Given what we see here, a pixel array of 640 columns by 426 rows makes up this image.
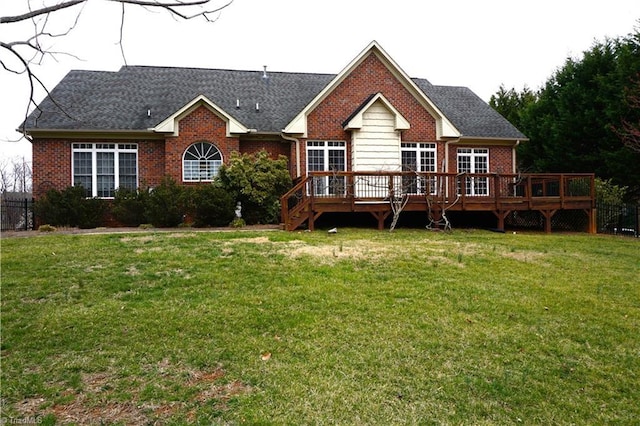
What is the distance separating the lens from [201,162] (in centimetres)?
1752

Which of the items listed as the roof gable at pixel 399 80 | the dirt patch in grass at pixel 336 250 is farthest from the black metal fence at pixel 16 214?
the dirt patch in grass at pixel 336 250

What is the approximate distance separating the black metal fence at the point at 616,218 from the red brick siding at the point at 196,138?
14445 mm

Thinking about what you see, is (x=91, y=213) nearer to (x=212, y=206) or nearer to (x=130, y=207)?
(x=130, y=207)

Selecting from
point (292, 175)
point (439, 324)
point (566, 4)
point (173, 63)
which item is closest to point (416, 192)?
point (292, 175)

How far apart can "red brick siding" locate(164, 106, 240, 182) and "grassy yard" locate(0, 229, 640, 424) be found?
8.16m

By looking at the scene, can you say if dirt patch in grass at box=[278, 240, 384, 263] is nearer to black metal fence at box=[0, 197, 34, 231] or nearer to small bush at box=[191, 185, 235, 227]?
small bush at box=[191, 185, 235, 227]

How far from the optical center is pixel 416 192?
1561 centimetres

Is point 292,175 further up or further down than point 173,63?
further down

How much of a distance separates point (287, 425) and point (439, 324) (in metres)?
2.87

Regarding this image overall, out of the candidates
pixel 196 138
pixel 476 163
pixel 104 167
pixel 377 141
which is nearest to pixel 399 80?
pixel 377 141

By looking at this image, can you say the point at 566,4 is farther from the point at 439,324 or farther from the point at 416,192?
the point at 439,324

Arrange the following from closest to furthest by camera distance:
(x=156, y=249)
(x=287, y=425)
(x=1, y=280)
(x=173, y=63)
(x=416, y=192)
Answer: (x=287, y=425) < (x=1, y=280) < (x=156, y=249) < (x=416, y=192) < (x=173, y=63)

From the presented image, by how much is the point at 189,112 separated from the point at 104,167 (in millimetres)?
4057

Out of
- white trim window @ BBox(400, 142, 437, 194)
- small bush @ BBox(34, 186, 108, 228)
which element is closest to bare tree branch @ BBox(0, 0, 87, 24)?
small bush @ BBox(34, 186, 108, 228)
